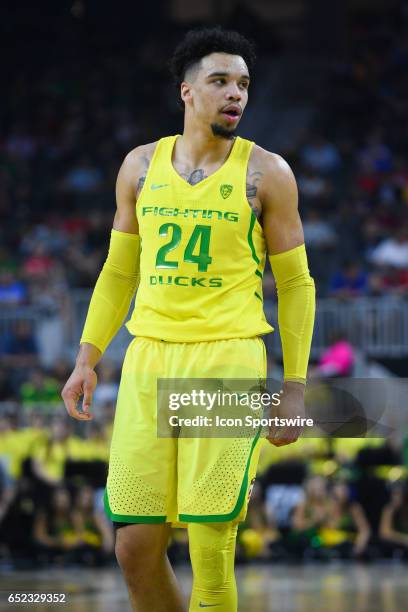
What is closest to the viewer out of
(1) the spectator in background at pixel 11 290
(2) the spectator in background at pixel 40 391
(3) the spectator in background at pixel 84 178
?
(2) the spectator in background at pixel 40 391

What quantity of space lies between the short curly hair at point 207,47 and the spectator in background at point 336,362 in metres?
8.78

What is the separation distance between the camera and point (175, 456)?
489 cm

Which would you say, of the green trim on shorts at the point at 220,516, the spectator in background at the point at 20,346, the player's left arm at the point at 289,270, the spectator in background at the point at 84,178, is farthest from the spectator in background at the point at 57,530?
the spectator in background at the point at 84,178

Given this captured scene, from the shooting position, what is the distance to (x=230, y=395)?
4.90 m

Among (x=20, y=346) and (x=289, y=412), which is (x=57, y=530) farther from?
(x=289, y=412)

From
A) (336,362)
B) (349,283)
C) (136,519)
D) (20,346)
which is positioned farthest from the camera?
(349,283)

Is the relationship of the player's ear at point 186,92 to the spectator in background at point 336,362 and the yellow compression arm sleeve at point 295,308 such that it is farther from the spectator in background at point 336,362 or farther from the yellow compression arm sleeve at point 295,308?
the spectator in background at point 336,362

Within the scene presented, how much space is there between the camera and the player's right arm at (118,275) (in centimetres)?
517

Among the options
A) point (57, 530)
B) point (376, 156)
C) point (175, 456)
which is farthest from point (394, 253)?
point (175, 456)

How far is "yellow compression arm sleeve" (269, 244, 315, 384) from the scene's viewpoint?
5.08m

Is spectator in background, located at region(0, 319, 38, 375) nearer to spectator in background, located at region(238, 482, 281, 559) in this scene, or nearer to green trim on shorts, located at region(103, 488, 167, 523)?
spectator in background, located at region(238, 482, 281, 559)

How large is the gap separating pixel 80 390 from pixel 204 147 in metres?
1.11

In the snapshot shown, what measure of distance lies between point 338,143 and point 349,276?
4.88 meters

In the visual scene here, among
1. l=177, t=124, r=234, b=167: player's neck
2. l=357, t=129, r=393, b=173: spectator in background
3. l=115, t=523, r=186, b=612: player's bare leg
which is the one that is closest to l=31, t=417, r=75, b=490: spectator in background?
l=115, t=523, r=186, b=612: player's bare leg
